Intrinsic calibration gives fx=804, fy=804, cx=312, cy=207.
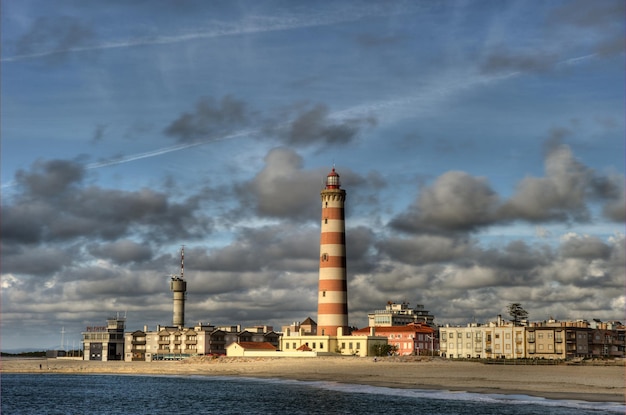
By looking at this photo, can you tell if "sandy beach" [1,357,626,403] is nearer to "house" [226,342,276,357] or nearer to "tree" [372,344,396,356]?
"house" [226,342,276,357]

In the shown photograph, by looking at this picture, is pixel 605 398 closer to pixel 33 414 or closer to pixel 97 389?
pixel 33 414

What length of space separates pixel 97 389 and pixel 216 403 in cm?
3579

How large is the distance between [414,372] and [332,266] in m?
21.4

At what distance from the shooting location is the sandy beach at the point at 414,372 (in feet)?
269

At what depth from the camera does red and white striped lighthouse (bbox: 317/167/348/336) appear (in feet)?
409

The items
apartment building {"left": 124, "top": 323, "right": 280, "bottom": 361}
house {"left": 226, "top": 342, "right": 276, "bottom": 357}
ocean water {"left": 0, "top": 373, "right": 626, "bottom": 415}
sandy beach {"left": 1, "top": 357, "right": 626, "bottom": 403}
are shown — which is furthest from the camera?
apartment building {"left": 124, "top": 323, "right": 280, "bottom": 361}

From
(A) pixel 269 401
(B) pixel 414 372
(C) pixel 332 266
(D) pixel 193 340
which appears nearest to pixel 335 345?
(C) pixel 332 266

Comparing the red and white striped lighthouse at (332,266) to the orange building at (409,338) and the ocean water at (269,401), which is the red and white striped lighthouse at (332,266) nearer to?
the ocean water at (269,401)

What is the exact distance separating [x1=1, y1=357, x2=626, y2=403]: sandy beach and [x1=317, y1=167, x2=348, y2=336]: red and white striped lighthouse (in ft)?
20.2

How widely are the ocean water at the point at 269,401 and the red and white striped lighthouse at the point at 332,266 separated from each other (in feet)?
66.7

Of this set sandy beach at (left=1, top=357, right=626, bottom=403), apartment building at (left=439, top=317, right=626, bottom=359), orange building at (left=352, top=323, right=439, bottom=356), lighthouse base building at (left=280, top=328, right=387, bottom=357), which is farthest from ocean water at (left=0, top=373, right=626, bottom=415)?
apartment building at (left=439, top=317, right=626, bottom=359)

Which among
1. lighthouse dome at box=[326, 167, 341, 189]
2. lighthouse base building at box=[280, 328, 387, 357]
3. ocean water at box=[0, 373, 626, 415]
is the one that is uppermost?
lighthouse dome at box=[326, 167, 341, 189]

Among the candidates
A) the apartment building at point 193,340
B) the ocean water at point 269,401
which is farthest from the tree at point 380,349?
the apartment building at point 193,340

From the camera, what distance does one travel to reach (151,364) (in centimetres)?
16188
